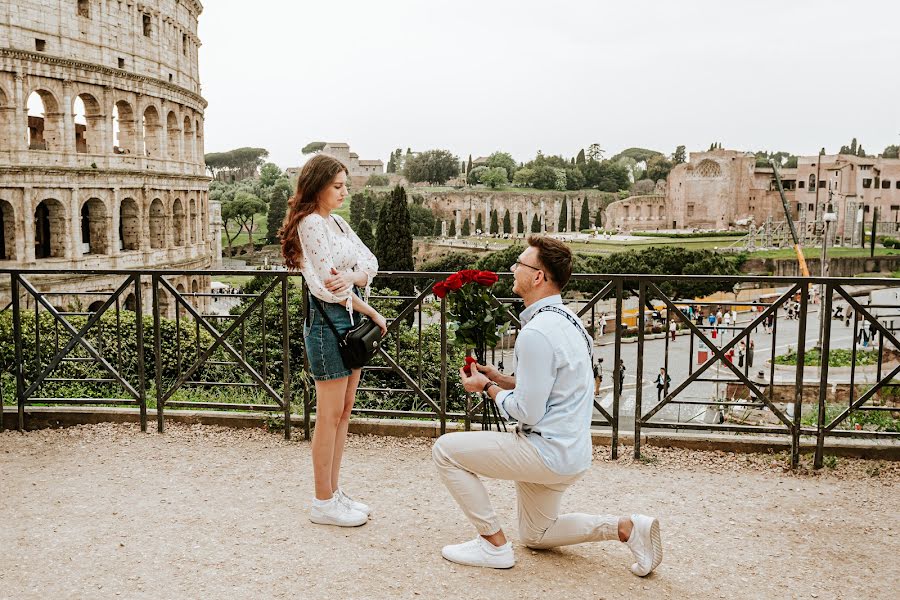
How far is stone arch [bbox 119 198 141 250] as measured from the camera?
103 ft

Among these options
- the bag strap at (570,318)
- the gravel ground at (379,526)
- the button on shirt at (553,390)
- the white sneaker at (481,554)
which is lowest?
the gravel ground at (379,526)

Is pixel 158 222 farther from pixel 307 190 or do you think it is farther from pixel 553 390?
pixel 553 390

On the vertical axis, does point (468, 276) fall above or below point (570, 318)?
above

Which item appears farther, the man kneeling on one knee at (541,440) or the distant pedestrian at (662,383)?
the distant pedestrian at (662,383)

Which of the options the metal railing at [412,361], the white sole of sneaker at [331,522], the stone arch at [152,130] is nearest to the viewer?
the white sole of sneaker at [331,522]

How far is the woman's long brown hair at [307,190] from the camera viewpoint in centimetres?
360

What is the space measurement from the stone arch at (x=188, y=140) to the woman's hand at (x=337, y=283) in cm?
3376

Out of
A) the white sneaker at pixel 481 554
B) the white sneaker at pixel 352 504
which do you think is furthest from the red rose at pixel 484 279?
the white sneaker at pixel 352 504

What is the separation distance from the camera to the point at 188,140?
35.3 m

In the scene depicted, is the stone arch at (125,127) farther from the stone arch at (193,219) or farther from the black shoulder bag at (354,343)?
the black shoulder bag at (354,343)

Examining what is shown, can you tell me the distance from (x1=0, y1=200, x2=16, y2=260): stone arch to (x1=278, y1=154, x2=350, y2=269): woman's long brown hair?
27.1 m

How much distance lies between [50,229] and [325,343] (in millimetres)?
29097

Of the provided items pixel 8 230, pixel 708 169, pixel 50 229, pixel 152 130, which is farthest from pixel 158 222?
pixel 708 169

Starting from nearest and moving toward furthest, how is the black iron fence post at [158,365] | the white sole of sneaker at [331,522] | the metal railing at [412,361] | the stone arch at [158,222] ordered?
1. the white sole of sneaker at [331,522]
2. the metal railing at [412,361]
3. the black iron fence post at [158,365]
4. the stone arch at [158,222]
